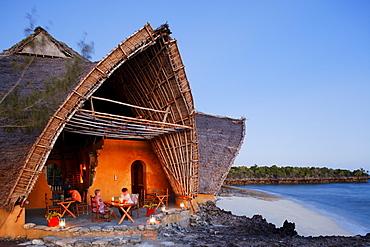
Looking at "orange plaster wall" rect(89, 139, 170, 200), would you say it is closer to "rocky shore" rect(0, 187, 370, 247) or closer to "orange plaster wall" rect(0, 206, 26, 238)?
"rocky shore" rect(0, 187, 370, 247)

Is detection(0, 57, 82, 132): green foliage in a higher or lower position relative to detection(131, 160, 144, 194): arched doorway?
higher

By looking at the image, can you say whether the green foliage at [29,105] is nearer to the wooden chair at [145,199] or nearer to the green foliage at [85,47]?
the green foliage at [85,47]

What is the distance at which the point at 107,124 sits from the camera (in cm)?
830

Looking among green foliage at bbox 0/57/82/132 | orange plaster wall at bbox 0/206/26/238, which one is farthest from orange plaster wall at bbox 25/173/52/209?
green foliage at bbox 0/57/82/132

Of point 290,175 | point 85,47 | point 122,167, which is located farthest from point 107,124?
point 290,175

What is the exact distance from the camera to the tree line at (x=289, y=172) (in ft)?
145

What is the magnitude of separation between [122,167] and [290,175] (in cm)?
4212

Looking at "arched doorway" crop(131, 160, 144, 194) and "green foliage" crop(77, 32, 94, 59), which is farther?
"arched doorway" crop(131, 160, 144, 194)

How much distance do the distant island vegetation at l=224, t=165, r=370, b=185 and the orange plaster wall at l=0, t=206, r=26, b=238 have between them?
117 ft

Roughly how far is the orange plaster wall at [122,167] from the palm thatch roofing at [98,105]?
1.88 ft

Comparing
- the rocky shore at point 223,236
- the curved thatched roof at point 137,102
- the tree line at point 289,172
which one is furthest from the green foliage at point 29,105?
the tree line at point 289,172

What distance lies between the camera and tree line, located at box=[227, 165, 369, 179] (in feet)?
145

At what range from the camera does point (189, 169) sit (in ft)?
31.3

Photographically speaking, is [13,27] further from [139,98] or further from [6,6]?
[139,98]
